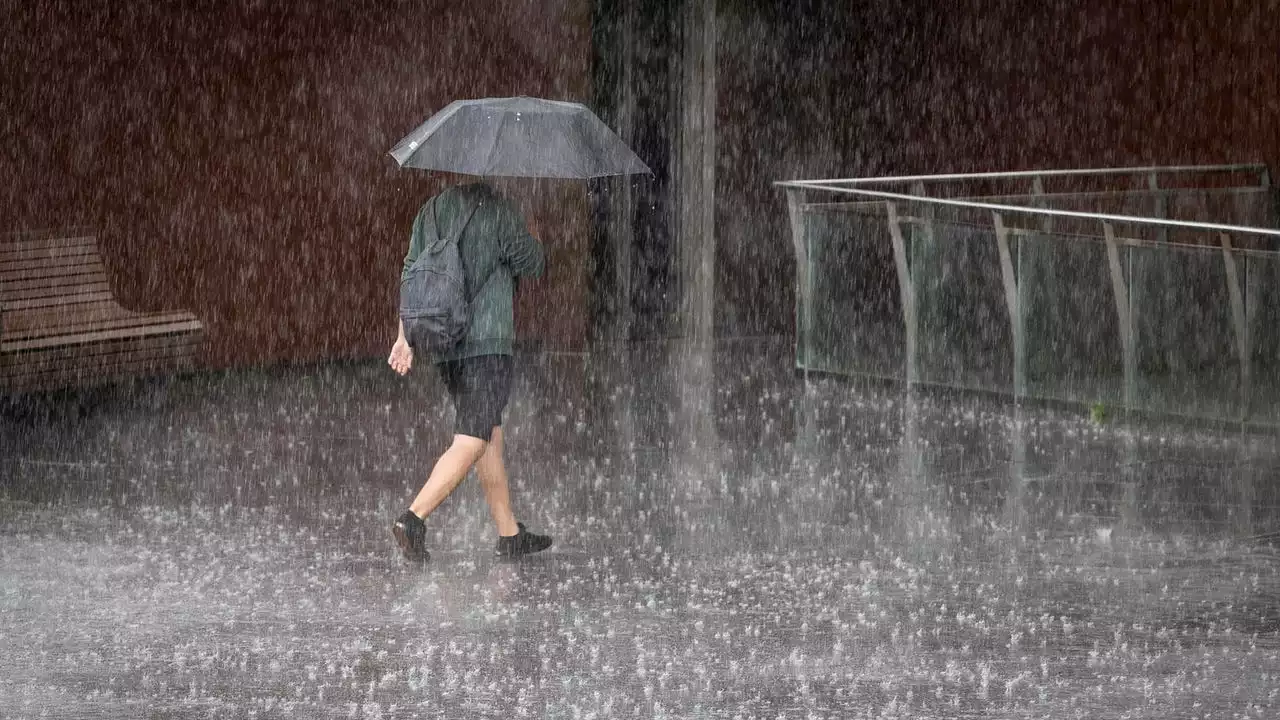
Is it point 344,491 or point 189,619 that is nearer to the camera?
point 189,619

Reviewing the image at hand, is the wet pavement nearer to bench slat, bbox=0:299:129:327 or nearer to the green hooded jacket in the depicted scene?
bench slat, bbox=0:299:129:327

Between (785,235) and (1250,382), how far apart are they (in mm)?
6387

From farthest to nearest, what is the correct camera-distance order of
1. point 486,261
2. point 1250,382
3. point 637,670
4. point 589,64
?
point 589,64 < point 1250,382 < point 486,261 < point 637,670

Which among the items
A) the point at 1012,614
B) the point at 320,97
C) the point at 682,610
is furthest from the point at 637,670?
the point at 320,97

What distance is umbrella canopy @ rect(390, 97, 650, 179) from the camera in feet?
23.6

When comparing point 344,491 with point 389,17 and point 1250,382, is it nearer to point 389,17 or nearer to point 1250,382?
point 1250,382

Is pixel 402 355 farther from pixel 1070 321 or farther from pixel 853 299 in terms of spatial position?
pixel 853 299

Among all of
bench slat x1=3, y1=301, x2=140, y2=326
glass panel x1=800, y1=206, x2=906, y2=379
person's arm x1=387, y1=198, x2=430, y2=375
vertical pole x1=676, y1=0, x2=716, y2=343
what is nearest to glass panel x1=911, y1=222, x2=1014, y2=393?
glass panel x1=800, y1=206, x2=906, y2=379

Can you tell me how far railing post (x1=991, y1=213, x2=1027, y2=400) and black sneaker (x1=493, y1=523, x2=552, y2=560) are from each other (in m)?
4.45

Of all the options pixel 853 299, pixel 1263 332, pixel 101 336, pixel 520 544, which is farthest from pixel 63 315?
pixel 1263 332

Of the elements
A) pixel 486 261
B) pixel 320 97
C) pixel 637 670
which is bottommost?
pixel 637 670

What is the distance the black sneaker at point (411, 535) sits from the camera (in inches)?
A: 287

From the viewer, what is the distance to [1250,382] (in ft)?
33.0

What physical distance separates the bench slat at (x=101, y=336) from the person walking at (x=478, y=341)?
14.0 ft
